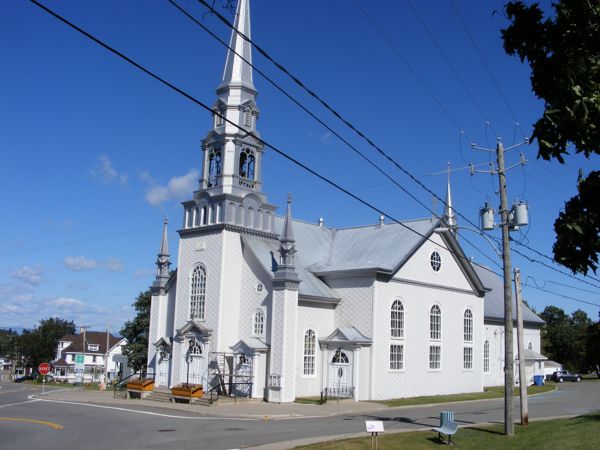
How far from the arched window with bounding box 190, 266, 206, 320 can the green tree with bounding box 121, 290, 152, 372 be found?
13.0 meters

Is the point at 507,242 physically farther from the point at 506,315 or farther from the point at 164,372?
the point at 164,372

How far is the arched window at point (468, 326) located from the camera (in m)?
43.9

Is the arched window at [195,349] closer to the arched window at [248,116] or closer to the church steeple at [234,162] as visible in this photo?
the church steeple at [234,162]

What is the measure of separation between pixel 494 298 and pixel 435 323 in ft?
51.3

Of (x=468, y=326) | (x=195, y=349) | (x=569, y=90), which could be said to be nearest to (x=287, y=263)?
(x=195, y=349)

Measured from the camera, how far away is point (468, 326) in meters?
44.3

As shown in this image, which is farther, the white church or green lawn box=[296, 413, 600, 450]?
the white church

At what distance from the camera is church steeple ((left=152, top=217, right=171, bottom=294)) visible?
40.2m

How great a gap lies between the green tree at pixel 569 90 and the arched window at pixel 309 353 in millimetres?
27106

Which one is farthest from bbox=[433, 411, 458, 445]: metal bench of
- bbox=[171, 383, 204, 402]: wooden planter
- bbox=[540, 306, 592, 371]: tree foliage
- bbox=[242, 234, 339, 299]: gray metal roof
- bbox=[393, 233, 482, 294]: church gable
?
bbox=[540, 306, 592, 371]: tree foliage

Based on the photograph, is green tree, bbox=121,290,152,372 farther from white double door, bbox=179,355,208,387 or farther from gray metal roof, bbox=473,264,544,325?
gray metal roof, bbox=473,264,544,325

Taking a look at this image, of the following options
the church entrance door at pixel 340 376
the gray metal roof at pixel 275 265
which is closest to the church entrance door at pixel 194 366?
the gray metal roof at pixel 275 265

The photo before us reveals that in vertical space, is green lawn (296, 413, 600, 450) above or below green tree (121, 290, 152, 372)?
below

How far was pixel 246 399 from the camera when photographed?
33094 mm
